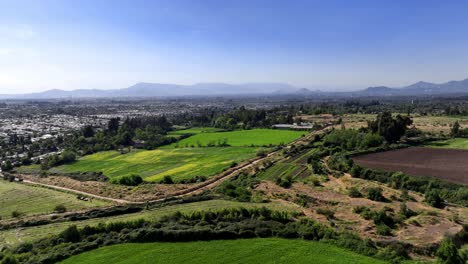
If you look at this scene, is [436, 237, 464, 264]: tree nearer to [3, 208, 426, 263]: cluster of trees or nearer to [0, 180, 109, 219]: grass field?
[3, 208, 426, 263]: cluster of trees

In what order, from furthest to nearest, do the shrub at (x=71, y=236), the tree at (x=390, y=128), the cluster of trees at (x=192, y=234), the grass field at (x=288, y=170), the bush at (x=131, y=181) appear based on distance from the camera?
1. the tree at (x=390, y=128)
2. the bush at (x=131, y=181)
3. the grass field at (x=288, y=170)
4. the shrub at (x=71, y=236)
5. the cluster of trees at (x=192, y=234)

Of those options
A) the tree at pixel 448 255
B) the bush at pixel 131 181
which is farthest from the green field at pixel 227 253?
the bush at pixel 131 181

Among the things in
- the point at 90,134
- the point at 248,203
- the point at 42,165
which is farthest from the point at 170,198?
the point at 90,134

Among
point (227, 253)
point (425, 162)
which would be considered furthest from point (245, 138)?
point (227, 253)

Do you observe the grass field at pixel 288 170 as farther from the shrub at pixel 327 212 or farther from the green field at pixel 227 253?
the green field at pixel 227 253

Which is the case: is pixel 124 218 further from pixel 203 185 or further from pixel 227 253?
pixel 203 185
